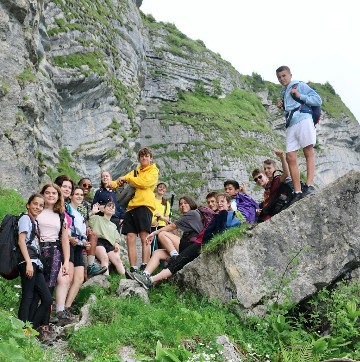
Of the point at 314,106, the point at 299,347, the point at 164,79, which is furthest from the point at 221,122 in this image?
the point at 299,347

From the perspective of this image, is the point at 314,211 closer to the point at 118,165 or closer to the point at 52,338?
the point at 52,338

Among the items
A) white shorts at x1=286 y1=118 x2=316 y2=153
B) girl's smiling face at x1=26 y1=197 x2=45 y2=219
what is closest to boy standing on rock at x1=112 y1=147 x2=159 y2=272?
girl's smiling face at x1=26 y1=197 x2=45 y2=219

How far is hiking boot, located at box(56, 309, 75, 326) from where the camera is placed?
6.05 meters

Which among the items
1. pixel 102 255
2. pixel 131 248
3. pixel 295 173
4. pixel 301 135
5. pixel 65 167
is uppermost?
pixel 301 135

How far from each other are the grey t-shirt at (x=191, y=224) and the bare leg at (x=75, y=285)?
2.01 metres

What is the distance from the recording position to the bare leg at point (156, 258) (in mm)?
7414

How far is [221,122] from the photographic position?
1753 inches

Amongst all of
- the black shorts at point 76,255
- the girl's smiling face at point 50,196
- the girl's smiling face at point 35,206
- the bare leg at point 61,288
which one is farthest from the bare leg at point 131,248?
the girl's smiling face at point 35,206

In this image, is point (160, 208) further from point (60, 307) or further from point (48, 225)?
point (60, 307)

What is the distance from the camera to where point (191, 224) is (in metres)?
7.60

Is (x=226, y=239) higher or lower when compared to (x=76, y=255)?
higher

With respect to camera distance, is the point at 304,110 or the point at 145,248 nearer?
the point at 304,110

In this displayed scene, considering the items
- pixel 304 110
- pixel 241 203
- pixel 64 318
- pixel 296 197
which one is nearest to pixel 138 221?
pixel 241 203

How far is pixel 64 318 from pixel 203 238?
2.75 meters
